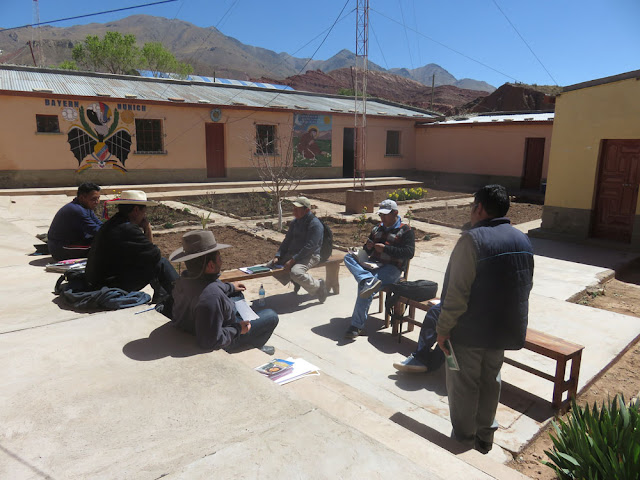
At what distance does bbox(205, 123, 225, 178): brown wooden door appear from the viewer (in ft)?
63.4

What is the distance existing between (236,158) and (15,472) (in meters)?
18.2

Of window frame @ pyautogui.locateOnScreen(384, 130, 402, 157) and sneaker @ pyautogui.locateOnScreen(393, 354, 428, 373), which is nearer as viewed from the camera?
sneaker @ pyautogui.locateOnScreen(393, 354, 428, 373)

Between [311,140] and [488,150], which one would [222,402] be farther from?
[488,150]

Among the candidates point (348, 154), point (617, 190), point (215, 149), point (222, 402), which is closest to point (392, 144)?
point (348, 154)

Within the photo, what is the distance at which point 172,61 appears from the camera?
6075 centimetres

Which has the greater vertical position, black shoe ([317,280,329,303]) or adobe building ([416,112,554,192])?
adobe building ([416,112,554,192])

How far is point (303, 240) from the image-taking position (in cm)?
614

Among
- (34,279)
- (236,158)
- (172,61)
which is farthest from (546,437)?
(172,61)

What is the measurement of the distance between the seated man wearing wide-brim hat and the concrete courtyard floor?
0.15 metres

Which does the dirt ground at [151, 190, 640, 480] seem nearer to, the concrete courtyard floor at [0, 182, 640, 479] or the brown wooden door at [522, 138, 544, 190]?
the concrete courtyard floor at [0, 182, 640, 479]

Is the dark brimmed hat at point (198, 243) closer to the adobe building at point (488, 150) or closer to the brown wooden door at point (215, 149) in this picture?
the brown wooden door at point (215, 149)

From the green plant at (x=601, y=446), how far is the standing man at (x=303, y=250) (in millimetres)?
3575

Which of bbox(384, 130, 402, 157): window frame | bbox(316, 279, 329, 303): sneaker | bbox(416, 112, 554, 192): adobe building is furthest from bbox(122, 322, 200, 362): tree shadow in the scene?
bbox(384, 130, 402, 157): window frame

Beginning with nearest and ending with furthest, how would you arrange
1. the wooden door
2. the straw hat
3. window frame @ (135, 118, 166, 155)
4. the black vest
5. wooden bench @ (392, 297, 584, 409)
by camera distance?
the black vest → wooden bench @ (392, 297, 584, 409) → the straw hat → window frame @ (135, 118, 166, 155) → the wooden door
